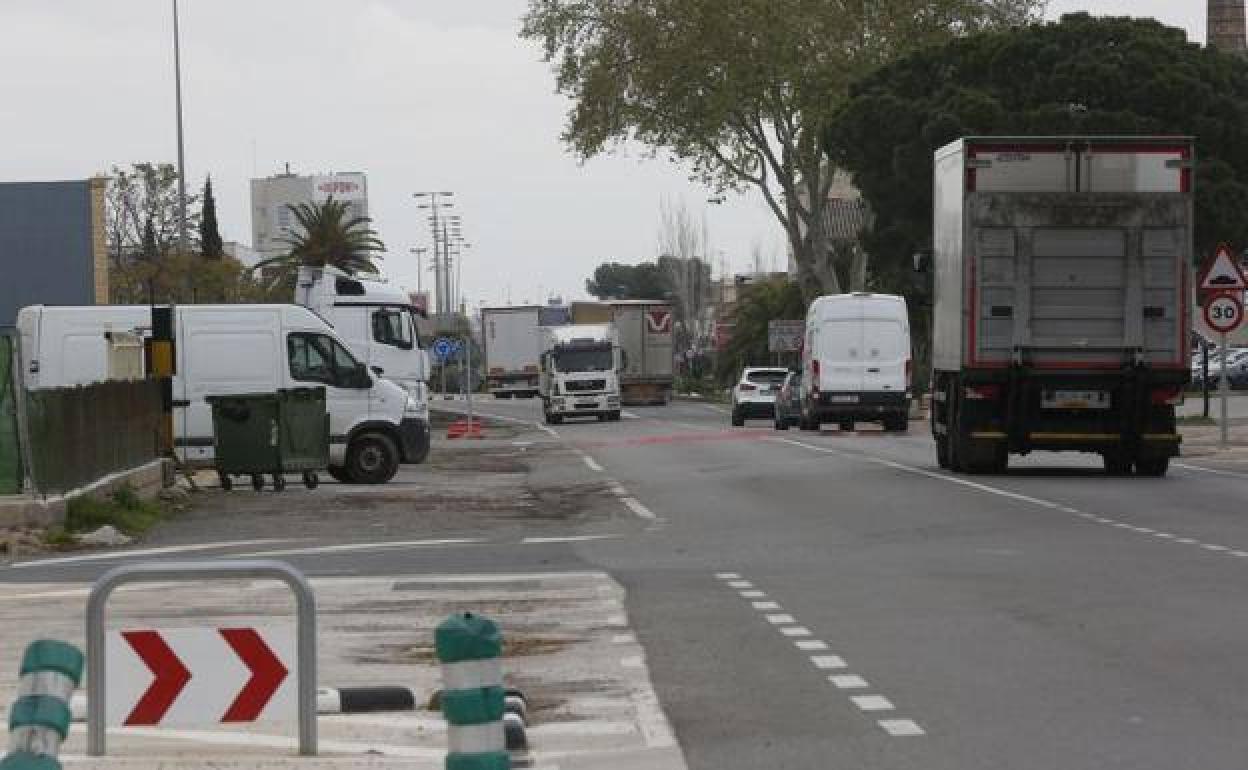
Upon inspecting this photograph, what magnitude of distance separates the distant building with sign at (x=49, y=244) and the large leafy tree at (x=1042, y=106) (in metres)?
21.8

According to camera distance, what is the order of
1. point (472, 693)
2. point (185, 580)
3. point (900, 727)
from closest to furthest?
point (472, 693) < point (185, 580) < point (900, 727)

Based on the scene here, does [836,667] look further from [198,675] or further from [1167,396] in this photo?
[1167,396]

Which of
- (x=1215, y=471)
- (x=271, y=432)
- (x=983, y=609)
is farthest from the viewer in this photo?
(x=1215, y=471)

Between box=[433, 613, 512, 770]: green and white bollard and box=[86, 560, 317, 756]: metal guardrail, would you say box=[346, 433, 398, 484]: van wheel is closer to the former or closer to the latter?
box=[86, 560, 317, 756]: metal guardrail

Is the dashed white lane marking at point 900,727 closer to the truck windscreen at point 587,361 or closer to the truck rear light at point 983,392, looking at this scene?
the truck rear light at point 983,392

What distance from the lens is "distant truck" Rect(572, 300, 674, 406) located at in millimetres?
86688

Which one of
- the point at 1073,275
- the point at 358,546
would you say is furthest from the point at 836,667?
the point at 1073,275

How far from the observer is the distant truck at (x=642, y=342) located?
284 ft

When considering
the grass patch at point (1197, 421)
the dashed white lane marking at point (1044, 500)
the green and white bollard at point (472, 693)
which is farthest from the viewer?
the grass patch at point (1197, 421)

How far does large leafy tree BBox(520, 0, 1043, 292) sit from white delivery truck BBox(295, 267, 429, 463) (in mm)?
32061

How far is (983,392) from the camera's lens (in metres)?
29.3

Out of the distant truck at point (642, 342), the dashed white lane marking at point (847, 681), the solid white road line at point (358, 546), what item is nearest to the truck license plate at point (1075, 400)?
the solid white road line at point (358, 546)

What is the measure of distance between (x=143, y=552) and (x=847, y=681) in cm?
1106

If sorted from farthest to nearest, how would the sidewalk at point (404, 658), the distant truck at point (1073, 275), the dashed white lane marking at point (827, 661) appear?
the distant truck at point (1073, 275) < the dashed white lane marking at point (827, 661) < the sidewalk at point (404, 658)
